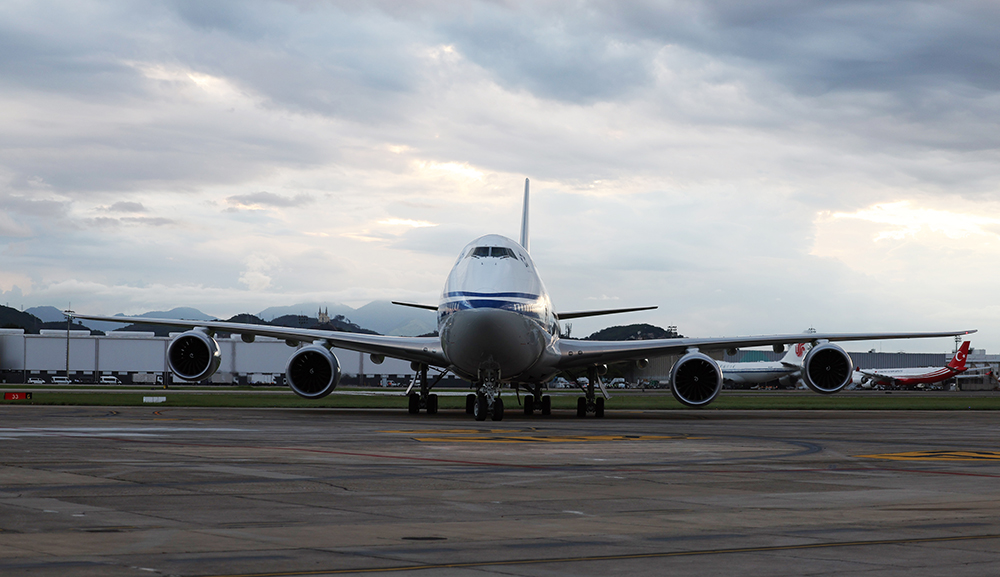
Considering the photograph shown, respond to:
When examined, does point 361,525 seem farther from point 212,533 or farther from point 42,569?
point 42,569

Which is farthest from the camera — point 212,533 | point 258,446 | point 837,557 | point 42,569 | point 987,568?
point 258,446

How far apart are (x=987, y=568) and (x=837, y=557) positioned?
3.25 ft

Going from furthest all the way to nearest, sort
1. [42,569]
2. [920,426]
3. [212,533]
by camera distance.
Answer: [920,426], [212,533], [42,569]

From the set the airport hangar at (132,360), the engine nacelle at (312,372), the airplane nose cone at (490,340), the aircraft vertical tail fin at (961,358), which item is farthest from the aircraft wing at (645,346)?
the airport hangar at (132,360)

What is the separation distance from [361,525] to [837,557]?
13.0 feet

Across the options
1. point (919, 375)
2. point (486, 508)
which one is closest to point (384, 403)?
point (486, 508)

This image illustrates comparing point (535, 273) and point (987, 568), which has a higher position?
point (535, 273)

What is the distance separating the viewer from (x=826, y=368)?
113 feet

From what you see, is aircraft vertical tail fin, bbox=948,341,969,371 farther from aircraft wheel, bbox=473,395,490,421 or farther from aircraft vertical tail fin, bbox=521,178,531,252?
aircraft wheel, bbox=473,395,490,421

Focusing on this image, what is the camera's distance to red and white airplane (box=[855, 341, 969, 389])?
10619 cm

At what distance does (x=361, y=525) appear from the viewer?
28.2ft

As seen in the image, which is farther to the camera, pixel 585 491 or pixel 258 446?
pixel 258 446

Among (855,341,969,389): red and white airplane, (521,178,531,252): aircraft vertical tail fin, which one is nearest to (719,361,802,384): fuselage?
(855,341,969,389): red and white airplane

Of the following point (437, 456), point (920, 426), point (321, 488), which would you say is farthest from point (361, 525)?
point (920, 426)
